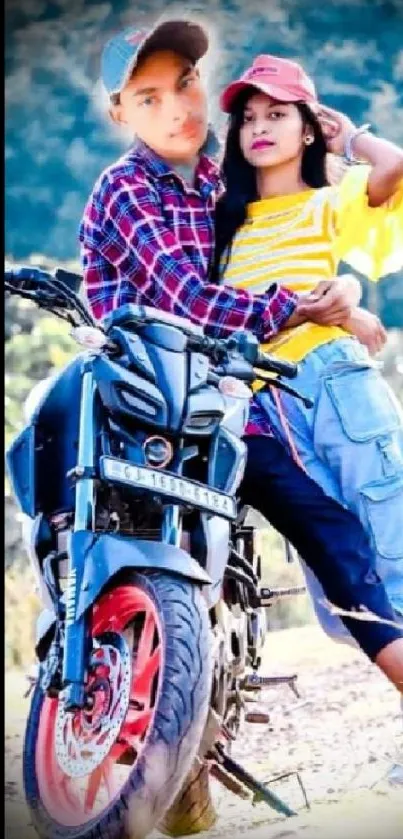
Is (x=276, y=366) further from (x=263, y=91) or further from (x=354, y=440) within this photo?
(x=263, y=91)

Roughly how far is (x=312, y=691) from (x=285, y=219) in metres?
1.01

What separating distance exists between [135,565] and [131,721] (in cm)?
30

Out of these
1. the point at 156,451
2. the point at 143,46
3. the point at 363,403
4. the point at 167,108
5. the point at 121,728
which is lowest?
the point at 121,728

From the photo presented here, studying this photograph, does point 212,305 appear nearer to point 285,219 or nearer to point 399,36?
point 285,219

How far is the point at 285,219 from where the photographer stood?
3297 mm

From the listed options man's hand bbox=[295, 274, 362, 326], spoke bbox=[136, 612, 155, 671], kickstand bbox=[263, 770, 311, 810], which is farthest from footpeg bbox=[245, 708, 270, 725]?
man's hand bbox=[295, 274, 362, 326]

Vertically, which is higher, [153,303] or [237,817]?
[153,303]

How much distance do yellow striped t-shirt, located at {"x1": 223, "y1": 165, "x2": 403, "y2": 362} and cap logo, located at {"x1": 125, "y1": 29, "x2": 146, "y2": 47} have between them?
0.43 m

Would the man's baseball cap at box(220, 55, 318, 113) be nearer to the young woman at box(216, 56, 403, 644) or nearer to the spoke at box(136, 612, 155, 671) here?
the young woman at box(216, 56, 403, 644)

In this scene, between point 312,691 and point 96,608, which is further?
point 312,691

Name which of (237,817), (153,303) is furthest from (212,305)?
(237,817)

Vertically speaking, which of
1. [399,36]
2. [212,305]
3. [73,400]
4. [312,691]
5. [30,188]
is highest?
[399,36]

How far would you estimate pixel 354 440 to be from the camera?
3.26 meters

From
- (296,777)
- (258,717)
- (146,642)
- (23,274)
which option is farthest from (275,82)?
(296,777)
